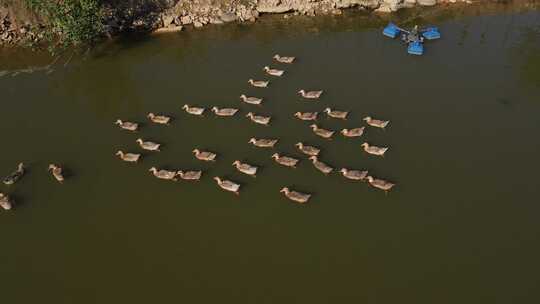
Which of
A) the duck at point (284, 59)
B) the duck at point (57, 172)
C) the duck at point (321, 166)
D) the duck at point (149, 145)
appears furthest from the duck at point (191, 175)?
the duck at point (284, 59)

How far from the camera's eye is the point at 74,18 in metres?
32.9

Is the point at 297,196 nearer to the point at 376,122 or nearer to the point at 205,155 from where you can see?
the point at 205,155

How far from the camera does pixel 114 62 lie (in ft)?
111

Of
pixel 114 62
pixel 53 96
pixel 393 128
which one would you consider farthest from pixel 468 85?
pixel 53 96

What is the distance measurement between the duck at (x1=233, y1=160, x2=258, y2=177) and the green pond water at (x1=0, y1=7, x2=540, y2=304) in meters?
0.55

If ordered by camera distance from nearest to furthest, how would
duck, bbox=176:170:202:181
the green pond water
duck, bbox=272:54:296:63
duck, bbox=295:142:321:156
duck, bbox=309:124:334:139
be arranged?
the green pond water
duck, bbox=176:170:202:181
duck, bbox=295:142:321:156
duck, bbox=309:124:334:139
duck, bbox=272:54:296:63

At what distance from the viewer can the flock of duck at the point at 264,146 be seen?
23.5 metres

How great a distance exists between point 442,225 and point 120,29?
89.4ft

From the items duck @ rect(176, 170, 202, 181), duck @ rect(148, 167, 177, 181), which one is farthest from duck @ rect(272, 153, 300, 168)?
duck @ rect(148, 167, 177, 181)

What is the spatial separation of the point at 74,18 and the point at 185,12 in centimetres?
862

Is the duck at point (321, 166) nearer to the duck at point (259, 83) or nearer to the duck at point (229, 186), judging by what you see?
the duck at point (229, 186)

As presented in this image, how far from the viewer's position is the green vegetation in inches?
1297

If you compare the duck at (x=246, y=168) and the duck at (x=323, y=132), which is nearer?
the duck at (x=246, y=168)

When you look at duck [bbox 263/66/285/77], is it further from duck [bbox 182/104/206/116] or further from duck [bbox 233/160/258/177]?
duck [bbox 233/160/258/177]
